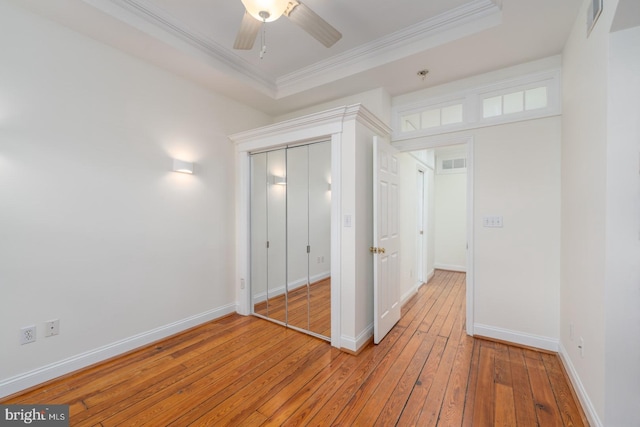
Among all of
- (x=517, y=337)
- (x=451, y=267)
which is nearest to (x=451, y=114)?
(x=517, y=337)

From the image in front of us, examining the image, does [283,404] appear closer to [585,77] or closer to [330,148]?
[330,148]

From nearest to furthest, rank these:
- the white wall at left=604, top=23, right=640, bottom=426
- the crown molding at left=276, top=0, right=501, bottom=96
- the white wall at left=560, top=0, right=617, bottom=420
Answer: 1. the white wall at left=604, top=23, right=640, bottom=426
2. the white wall at left=560, top=0, right=617, bottom=420
3. the crown molding at left=276, top=0, right=501, bottom=96

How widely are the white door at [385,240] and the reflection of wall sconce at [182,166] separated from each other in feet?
6.49

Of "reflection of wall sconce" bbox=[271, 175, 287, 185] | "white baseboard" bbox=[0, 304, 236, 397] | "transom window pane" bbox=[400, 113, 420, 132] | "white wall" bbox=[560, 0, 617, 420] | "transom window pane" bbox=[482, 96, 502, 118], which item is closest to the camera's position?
"white wall" bbox=[560, 0, 617, 420]

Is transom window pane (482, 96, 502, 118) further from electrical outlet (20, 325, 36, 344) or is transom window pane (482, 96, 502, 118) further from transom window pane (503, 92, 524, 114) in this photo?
electrical outlet (20, 325, 36, 344)

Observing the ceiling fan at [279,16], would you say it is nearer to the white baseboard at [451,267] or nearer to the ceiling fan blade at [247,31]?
the ceiling fan blade at [247,31]

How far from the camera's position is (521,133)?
8.51ft

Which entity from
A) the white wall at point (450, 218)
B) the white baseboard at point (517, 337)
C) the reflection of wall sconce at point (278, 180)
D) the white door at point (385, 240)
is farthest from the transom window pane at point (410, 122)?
the white wall at point (450, 218)

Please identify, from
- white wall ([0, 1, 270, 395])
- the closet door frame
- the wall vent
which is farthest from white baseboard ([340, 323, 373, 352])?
the wall vent

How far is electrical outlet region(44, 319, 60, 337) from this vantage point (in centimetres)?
205

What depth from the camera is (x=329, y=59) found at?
2957mm

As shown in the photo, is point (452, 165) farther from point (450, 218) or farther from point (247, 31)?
point (247, 31)

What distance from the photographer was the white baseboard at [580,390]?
1556 mm

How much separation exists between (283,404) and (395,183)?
7.74 ft
